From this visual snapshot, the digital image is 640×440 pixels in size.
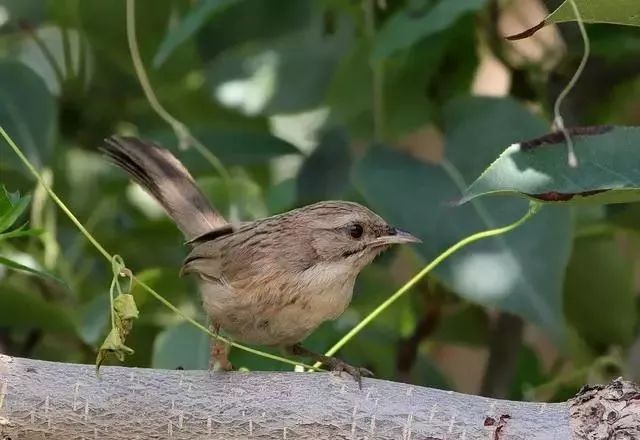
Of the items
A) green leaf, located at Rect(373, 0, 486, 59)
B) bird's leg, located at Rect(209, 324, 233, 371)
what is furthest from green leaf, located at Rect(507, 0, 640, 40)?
bird's leg, located at Rect(209, 324, 233, 371)

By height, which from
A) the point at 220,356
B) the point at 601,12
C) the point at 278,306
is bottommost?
the point at 220,356

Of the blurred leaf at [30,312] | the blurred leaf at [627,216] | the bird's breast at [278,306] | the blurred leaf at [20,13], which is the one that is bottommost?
the bird's breast at [278,306]

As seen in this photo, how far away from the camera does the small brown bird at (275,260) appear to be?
1569 mm

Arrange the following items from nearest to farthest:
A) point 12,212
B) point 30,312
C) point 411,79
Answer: point 12,212
point 30,312
point 411,79

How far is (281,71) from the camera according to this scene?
2.53m

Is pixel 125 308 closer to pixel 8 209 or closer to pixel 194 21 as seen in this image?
pixel 8 209

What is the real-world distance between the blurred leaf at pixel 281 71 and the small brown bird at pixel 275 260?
27.6 inches

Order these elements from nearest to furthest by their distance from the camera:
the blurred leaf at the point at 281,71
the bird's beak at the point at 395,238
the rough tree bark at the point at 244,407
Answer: the rough tree bark at the point at 244,407 < the bird's beak at the point at 395,238 < the blurred leaf at the point at 281,71

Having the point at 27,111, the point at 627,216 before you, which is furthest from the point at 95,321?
the point at 627,216

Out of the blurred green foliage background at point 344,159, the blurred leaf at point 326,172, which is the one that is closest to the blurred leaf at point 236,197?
the blurred green foliage background at point 344,159

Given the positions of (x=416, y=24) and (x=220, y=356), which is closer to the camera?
(x=220, y=356)

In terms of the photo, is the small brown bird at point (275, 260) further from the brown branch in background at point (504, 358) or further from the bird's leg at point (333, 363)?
the brown branch in background at point (504, 358)

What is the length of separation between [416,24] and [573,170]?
651 mm

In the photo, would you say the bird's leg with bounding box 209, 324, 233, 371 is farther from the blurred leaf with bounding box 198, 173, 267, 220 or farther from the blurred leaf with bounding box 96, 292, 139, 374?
the blurred leaf with bounding box 198, 173, 267, 220
